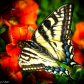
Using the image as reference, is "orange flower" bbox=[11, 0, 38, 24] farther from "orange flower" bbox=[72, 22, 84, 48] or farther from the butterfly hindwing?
"orange flower" bbox=[72, 22, 84, 48]

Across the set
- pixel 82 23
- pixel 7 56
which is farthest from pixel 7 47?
pixel 82 23

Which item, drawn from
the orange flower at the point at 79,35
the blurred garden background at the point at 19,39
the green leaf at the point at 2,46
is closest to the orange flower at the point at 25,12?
the blurred garden background at the point at 19,39

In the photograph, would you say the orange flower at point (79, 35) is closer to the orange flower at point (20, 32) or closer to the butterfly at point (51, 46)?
the butterfly at point (51, 46)

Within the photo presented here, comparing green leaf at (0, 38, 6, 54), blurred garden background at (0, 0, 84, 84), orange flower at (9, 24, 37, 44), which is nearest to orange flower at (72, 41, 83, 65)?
blurred garden background at (0, 0, 84, 84)

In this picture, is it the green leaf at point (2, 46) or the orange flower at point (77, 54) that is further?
the orange flower at point (77, 54)

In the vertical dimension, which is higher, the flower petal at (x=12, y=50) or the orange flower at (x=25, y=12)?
the orange flower at (x=25, y=12)

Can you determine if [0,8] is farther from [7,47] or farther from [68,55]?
[68,55]

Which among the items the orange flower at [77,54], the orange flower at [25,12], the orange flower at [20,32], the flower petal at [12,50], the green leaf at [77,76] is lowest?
the green leaf at [77,76]
